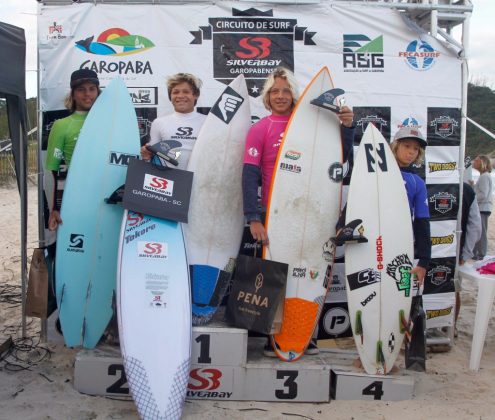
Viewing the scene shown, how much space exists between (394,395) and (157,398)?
1.27 metres

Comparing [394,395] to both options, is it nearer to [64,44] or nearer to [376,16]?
[376,16]

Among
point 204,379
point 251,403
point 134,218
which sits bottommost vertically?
point 251,403

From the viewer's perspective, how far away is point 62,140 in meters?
3.16

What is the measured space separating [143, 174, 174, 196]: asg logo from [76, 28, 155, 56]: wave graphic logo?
3.57ft

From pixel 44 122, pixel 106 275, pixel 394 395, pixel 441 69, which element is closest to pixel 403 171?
pixel 441 69

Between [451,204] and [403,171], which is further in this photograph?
[451,204]

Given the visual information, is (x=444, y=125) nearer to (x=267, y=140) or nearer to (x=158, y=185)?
(x=267, y=140)

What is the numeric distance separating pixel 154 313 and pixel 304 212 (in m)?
1.02

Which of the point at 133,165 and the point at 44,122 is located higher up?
the point at 44,122

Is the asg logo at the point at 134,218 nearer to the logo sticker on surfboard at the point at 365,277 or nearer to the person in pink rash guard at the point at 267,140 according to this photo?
the person in pink rash guard at the point at 267,140

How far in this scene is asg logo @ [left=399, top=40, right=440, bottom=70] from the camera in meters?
3.61

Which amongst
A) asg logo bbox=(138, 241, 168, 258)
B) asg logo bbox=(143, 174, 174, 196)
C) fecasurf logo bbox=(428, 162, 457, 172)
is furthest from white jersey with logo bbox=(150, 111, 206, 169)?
fecasurf logo bbox=(428, 162, 457, 172)

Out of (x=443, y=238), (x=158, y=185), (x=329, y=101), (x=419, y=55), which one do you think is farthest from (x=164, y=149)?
(x=443, y=238)

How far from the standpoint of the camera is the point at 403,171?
311 cm
